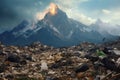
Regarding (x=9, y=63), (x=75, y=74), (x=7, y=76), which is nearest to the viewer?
(x=75, y=74)

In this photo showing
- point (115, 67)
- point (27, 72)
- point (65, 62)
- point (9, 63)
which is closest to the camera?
point (115, 67)

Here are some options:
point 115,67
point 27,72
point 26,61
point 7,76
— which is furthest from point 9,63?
point 115,67

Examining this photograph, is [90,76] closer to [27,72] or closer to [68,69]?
[68,69]

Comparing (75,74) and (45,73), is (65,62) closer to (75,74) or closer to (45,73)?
(45,73)

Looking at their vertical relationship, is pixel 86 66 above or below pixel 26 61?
below

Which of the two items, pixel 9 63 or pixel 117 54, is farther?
pixel 9 63

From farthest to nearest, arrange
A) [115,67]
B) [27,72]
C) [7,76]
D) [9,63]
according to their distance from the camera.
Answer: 1. [9,63]
2. [27,72]
3. [7,76]
4. [115,67]

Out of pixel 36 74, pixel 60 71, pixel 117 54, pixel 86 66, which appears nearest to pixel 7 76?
pixel 36 74

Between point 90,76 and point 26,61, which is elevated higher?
point 26,61

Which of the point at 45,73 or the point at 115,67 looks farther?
the point at 45,73
